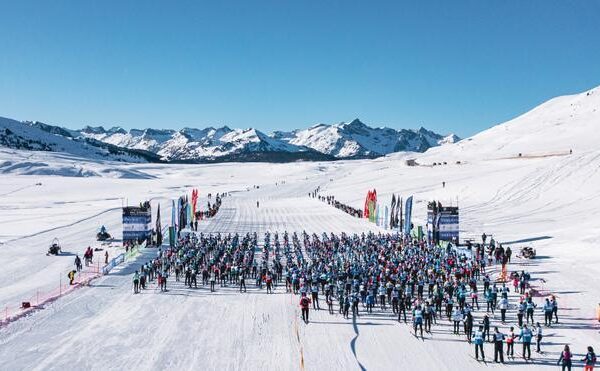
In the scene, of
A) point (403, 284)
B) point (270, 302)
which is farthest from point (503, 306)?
point (270, 302)

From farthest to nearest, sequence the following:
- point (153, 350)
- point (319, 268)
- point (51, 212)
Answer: point (51, 212)
point (319, 268)
point (153, 350)

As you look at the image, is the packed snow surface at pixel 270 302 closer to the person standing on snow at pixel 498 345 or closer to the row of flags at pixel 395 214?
the person standing on snow at pixel 498 345

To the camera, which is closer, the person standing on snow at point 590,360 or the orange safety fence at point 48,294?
the person standing on snow at point 590,360

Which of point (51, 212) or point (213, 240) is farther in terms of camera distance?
point (51, 212)

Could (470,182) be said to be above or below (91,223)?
above

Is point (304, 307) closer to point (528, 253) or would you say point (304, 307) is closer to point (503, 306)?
point (503, 306)

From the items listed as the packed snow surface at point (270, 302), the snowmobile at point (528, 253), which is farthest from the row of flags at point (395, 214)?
the snowmobile at point (528, 253)

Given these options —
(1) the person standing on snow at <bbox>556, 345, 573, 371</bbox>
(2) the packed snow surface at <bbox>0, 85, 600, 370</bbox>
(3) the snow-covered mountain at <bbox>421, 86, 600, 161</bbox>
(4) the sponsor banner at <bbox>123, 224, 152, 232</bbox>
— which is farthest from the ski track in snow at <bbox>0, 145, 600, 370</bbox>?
(3) the snow-covered mountain at <bbox>421, 86, 600, 161</bbox>

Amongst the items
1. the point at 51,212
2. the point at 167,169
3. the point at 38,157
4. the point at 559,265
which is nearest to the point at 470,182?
the point at 559,265

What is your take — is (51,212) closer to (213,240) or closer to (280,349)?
(213,240)
